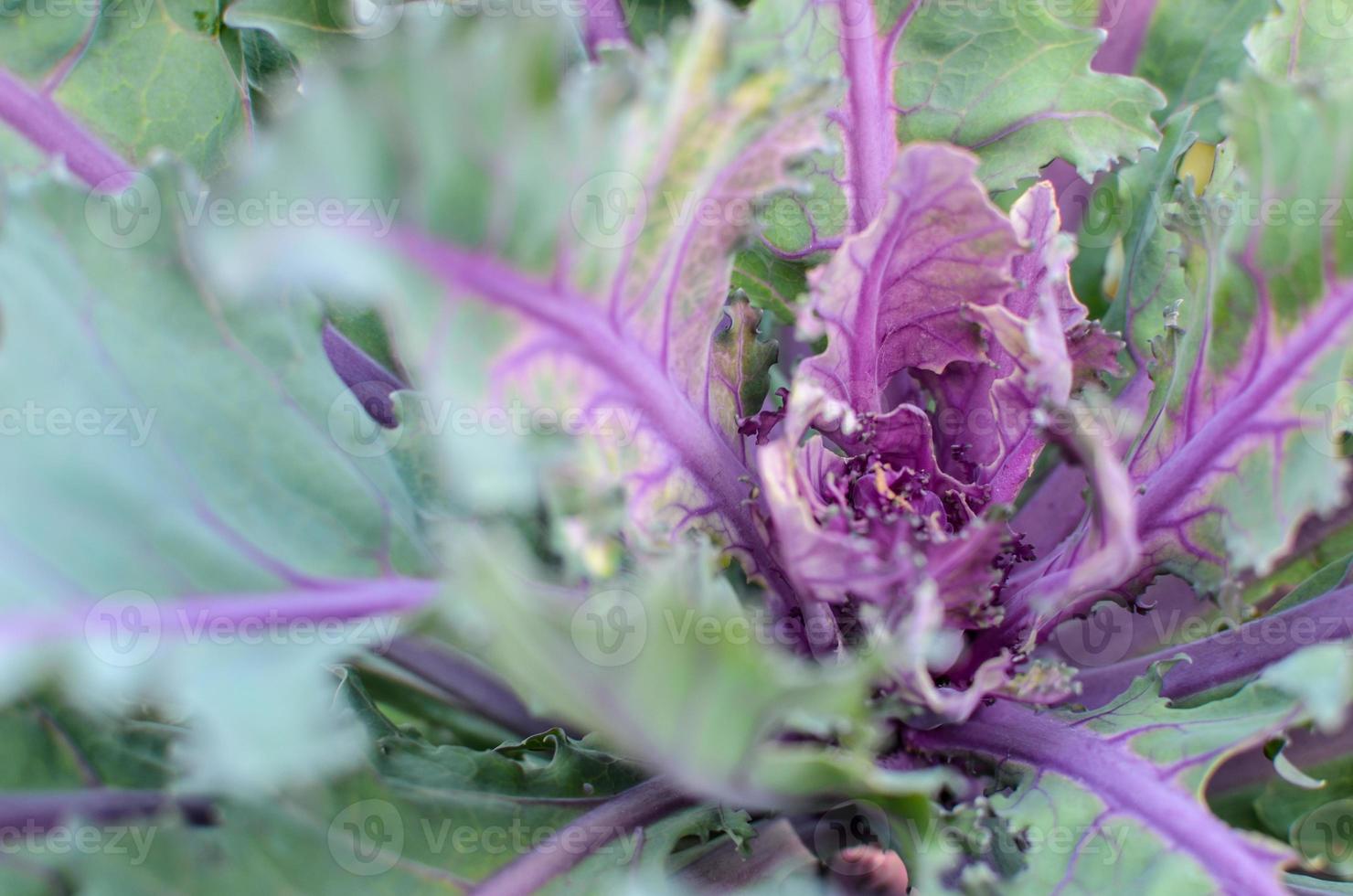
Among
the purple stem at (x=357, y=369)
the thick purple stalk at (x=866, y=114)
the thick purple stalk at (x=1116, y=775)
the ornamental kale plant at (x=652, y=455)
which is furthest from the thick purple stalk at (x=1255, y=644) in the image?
the purple stem at (x=357, y=369)

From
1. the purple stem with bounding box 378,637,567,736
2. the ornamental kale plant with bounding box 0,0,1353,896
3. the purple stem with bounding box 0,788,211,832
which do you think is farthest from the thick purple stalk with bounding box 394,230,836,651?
the purple stem with bounding box 0,788,211,832

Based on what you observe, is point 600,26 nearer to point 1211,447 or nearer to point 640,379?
point 640,379

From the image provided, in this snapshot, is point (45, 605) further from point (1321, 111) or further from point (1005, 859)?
point (1321, 111)

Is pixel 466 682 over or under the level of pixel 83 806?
under

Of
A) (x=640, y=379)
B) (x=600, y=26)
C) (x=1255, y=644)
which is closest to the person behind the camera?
(x=640, y=379)

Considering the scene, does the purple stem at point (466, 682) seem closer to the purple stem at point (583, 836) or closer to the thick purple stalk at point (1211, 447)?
the purple stem at point (583, 836)

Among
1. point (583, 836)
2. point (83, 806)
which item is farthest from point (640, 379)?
point (83, 806)
